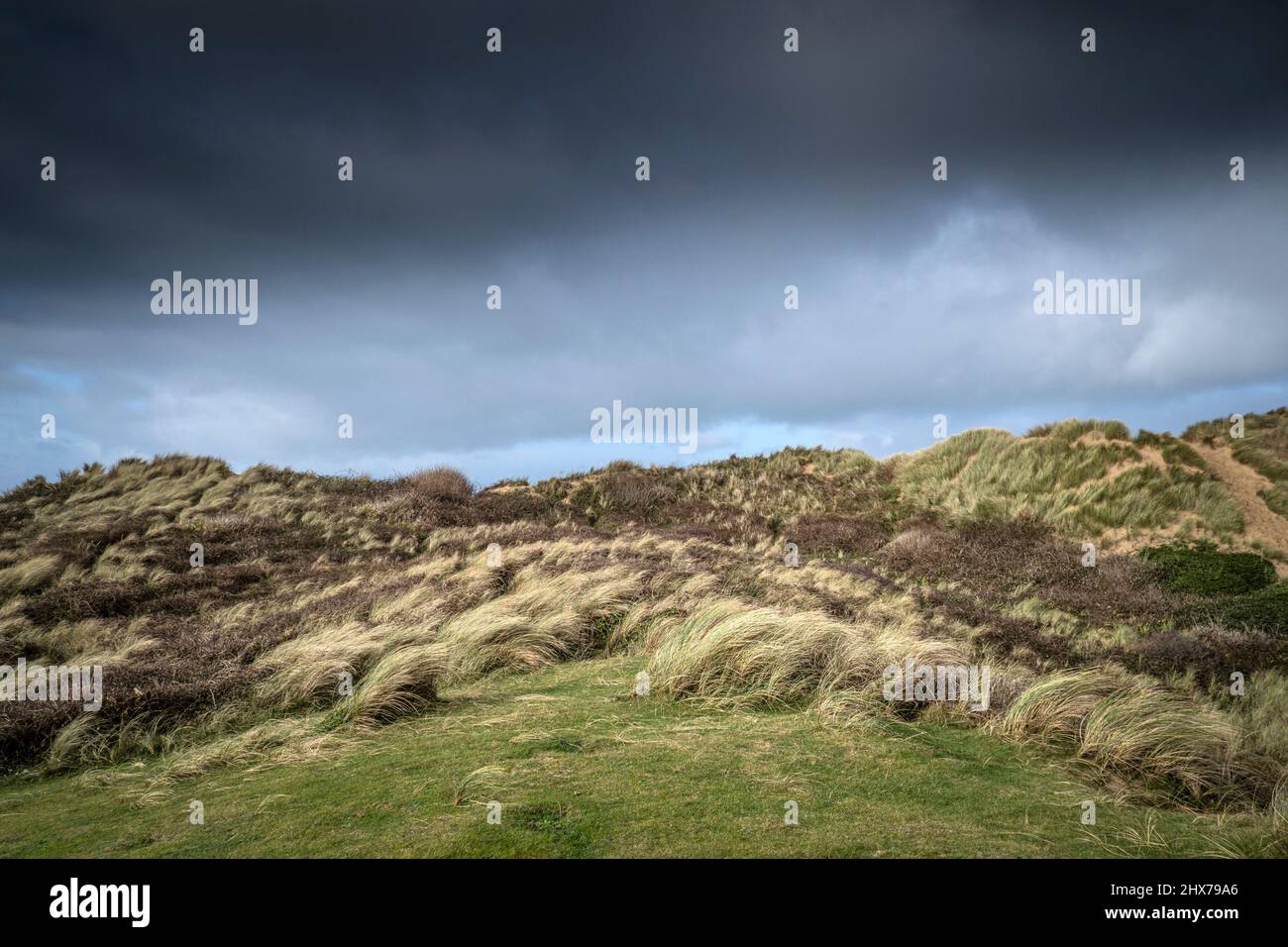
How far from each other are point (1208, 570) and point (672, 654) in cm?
1669

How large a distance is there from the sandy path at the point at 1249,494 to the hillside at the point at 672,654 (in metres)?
0.13

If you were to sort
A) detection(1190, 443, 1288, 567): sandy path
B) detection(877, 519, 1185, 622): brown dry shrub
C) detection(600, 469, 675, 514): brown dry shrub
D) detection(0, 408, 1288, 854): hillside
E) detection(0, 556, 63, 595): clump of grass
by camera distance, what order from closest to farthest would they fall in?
detection(0, 408, 1288, 854): hillside < detection(0, 556, 63, 595): clump of grass < detection(877, 519, 1185, 622): brown dry shrub < detection(1190, 443, 1288, 567): sandy path < detection(600, 469, 675, 514): brown dry shrub

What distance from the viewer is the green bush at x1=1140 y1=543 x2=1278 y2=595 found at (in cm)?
1703

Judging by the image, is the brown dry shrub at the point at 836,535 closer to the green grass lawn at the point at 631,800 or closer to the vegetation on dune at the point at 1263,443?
the vegetation on dune at the point at 1263,443

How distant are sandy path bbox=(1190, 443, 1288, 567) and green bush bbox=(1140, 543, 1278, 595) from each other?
→ 2406mm

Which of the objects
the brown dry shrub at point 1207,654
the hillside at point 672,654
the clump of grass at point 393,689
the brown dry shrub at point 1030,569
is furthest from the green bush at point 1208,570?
the clump of grass at point 393,689

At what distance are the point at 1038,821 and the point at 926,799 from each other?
0.70 meters

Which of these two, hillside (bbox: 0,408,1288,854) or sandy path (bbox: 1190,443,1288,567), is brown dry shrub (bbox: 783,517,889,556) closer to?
hillside (bbox: 0,408,1288,854)

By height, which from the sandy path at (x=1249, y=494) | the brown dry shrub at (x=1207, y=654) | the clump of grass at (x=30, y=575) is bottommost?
the brown dry shrub at (x=1207, y=654)

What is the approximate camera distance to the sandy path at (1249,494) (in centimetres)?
2075

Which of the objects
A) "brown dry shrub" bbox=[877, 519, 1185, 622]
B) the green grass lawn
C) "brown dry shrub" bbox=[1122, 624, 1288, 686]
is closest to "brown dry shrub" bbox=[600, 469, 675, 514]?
"brown dry shrub" bbox=[877, 519, 1185, 622]

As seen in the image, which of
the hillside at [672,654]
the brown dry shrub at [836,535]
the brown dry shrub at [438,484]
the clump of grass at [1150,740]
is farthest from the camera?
the brown dry shrub at [438,484]

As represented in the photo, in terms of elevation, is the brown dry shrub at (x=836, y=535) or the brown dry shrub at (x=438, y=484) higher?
the brown dry shrub at (x=438, y=484)
